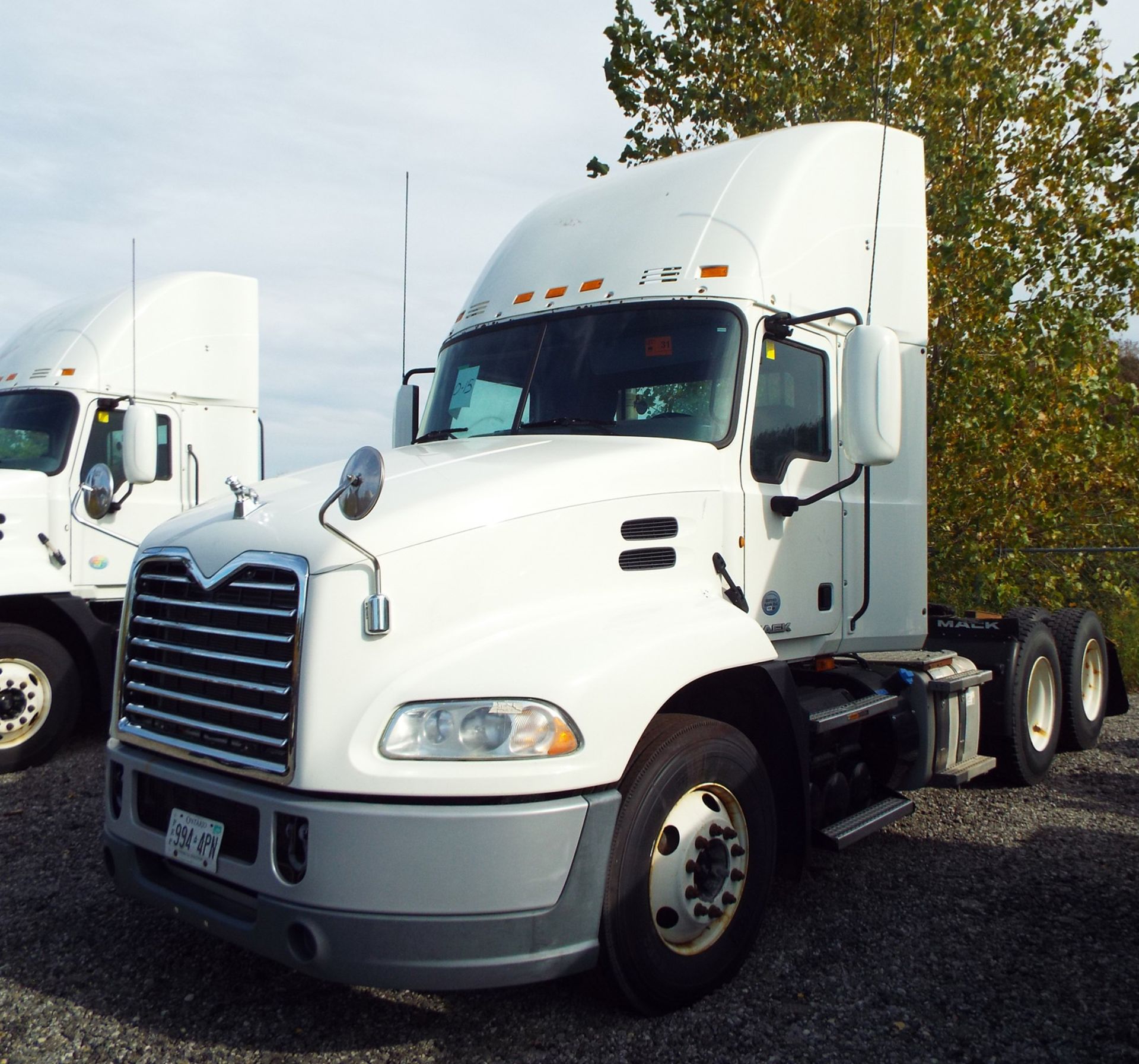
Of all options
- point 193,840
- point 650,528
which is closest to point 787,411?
point 650,528

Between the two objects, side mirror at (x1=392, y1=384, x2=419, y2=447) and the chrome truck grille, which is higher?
side mirror at (x1=392, y1=384, x2=419, y2=447)

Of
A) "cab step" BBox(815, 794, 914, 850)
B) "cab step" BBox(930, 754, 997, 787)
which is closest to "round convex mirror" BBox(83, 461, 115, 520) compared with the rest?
"cab step" BBox(815, 794, 914, 850)

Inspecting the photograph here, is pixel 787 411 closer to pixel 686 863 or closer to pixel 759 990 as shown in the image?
pixel 686 863

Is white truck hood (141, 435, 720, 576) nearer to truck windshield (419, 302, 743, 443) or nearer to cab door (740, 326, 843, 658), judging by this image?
truck windshield (419, 302, 743, 443)

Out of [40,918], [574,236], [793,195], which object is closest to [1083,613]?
[793,195]

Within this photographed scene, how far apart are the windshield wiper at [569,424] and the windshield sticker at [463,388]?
0.51 m

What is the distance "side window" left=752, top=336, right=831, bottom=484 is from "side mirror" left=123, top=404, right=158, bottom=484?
4685mm

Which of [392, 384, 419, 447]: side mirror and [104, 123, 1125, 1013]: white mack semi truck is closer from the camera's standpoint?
[104, 123, 1125, 1013]: white mack semi truck

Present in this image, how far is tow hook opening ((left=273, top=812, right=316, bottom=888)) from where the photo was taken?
330 cm

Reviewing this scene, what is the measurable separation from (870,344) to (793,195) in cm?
111

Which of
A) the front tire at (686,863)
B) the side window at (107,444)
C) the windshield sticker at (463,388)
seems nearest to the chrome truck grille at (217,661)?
the front tire at (686,863)

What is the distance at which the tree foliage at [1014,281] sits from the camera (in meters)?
10.4

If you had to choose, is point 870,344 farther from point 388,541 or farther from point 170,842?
point 170,842

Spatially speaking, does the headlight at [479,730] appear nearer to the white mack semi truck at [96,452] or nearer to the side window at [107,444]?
the white mack semi truck at [96,452]
